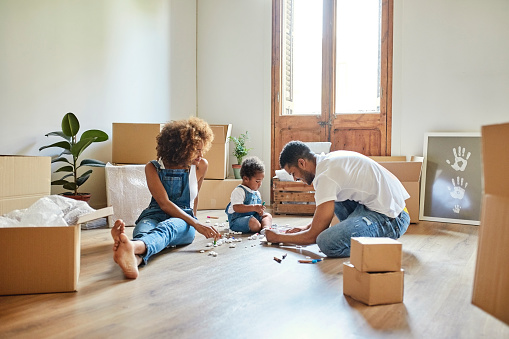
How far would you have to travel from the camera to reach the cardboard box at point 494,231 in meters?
1.09

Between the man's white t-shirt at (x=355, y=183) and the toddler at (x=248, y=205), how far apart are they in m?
0.77

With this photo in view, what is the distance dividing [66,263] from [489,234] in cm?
156

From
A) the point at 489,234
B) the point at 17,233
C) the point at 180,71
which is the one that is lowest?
the point at 17,233

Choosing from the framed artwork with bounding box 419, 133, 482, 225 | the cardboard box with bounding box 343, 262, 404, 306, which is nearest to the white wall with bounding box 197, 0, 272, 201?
the framed artwork with bounding box 419, 133, 482, 225

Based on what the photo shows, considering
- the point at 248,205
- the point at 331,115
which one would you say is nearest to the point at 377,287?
the point at 248,205

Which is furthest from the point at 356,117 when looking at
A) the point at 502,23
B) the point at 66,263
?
the point at 66,263

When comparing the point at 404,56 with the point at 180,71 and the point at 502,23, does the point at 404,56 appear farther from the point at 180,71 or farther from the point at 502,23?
the point at 180,71

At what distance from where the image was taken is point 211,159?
4746 millimetres

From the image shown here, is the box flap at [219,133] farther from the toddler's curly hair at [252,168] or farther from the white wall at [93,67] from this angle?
the toddler's curly hair at [252,168]

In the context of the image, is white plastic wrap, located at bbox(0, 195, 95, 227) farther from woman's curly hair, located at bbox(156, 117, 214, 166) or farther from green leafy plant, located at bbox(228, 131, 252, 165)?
green leafy plant, located at bbox(228, 131, 252, 165)

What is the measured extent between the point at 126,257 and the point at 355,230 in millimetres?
1191

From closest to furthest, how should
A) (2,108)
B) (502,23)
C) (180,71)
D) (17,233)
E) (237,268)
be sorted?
(17,233) < (237,268) < (2,108) < (502,23) < (180,71)

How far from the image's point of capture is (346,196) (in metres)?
2.55

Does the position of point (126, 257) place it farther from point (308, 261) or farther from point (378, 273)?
point (378, 273)
